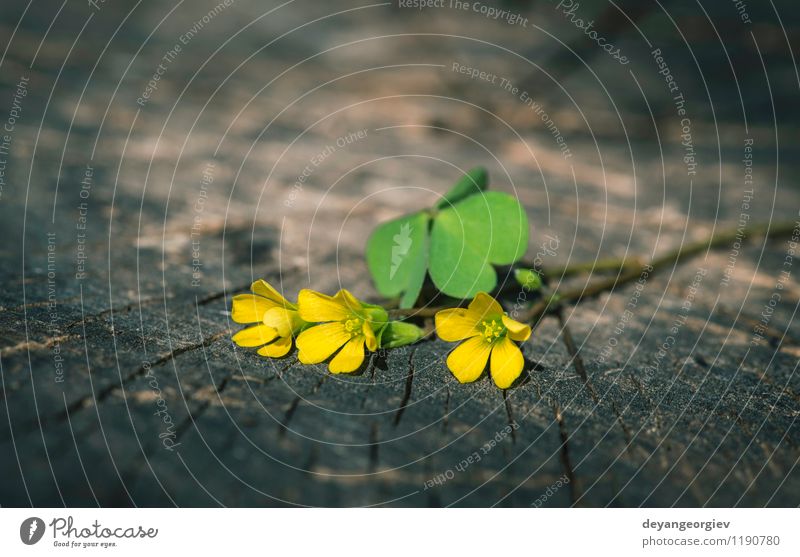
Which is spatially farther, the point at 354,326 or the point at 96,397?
the point at 354,326

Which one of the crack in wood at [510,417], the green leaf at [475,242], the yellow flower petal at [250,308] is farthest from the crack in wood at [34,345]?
the crack in wood at [510,417]

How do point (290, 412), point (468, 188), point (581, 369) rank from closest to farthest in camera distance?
point (290, 412) < point (581, 369) < point (468, 188)

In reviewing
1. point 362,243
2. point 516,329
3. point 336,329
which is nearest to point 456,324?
point 516,329

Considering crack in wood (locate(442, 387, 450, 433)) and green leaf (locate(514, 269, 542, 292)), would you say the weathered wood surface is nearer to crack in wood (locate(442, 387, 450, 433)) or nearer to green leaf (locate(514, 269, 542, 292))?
crack in wood (locate(442, 387, 450, 433))

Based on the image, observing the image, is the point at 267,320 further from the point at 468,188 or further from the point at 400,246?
the point at 468,188
